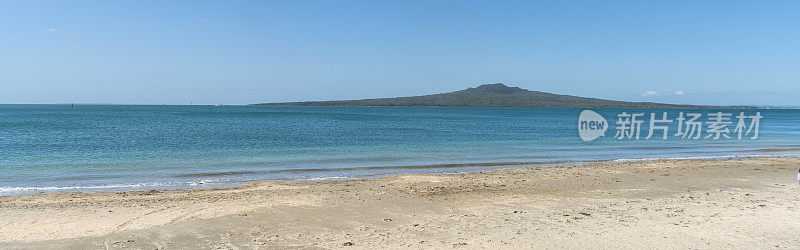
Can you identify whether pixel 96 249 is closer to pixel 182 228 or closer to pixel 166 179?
pixel 182 228

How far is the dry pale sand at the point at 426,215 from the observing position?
711cm

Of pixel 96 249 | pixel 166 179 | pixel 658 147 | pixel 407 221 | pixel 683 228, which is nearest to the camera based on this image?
pixel 96 249

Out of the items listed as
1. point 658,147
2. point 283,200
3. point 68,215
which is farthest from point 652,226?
point 658,147

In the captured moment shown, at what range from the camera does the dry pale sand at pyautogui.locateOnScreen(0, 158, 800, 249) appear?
23.3ft

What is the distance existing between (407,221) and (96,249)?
4.54 meters

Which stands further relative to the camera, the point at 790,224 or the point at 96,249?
the point at 790,224

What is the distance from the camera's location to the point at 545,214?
880cm

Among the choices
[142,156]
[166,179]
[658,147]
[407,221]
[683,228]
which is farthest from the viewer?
[658,147]

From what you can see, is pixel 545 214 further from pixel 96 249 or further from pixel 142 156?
pixel 142 156

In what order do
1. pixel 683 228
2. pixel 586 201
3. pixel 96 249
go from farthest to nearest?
pixel 586 201, pixel 683 228, pixel 96 249

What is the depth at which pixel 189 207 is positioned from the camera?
31.0 feet

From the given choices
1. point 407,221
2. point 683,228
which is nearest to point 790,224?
point 683,228

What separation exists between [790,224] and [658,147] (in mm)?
19492

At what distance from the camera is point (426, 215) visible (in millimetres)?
8836
